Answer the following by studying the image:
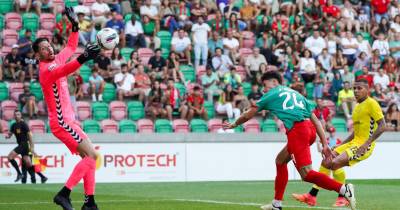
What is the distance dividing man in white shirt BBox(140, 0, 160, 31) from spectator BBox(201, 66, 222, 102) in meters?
2.72

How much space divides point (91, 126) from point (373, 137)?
14.1 m

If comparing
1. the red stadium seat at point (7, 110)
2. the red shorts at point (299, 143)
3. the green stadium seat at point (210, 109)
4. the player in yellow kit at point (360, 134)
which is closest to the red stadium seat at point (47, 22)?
the red stadium seat at point (7, 110)

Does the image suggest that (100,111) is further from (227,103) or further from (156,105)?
(227,103)

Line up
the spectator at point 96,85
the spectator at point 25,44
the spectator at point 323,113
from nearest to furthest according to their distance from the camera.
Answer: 1. the spectator at point 25,44
2. the spectator at point 96,85
3. the spectator at point 323,113

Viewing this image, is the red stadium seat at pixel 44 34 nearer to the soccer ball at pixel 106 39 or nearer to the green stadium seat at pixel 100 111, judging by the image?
the green stadium seat at pixel 100 111

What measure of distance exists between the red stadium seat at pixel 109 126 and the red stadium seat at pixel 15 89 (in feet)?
8.71

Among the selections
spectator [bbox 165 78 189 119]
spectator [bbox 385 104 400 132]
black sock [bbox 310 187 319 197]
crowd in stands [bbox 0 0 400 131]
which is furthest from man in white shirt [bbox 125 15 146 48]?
black sock [bbox 310 187 319 197]

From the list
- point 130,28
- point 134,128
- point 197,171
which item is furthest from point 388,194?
point 130,28

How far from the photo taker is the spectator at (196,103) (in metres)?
29.8

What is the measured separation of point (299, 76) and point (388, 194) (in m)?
13.3

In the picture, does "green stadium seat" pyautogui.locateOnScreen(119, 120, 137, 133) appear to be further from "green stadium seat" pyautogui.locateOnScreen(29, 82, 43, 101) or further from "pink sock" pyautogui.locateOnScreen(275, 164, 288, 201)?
"pink sock" pyautogui.locateOnScreen(275, 164, 288, 201)

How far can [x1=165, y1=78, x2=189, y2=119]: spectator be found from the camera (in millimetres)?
29625

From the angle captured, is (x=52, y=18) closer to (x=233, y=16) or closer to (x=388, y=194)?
(x=233, y=16)

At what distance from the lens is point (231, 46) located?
3222cm
